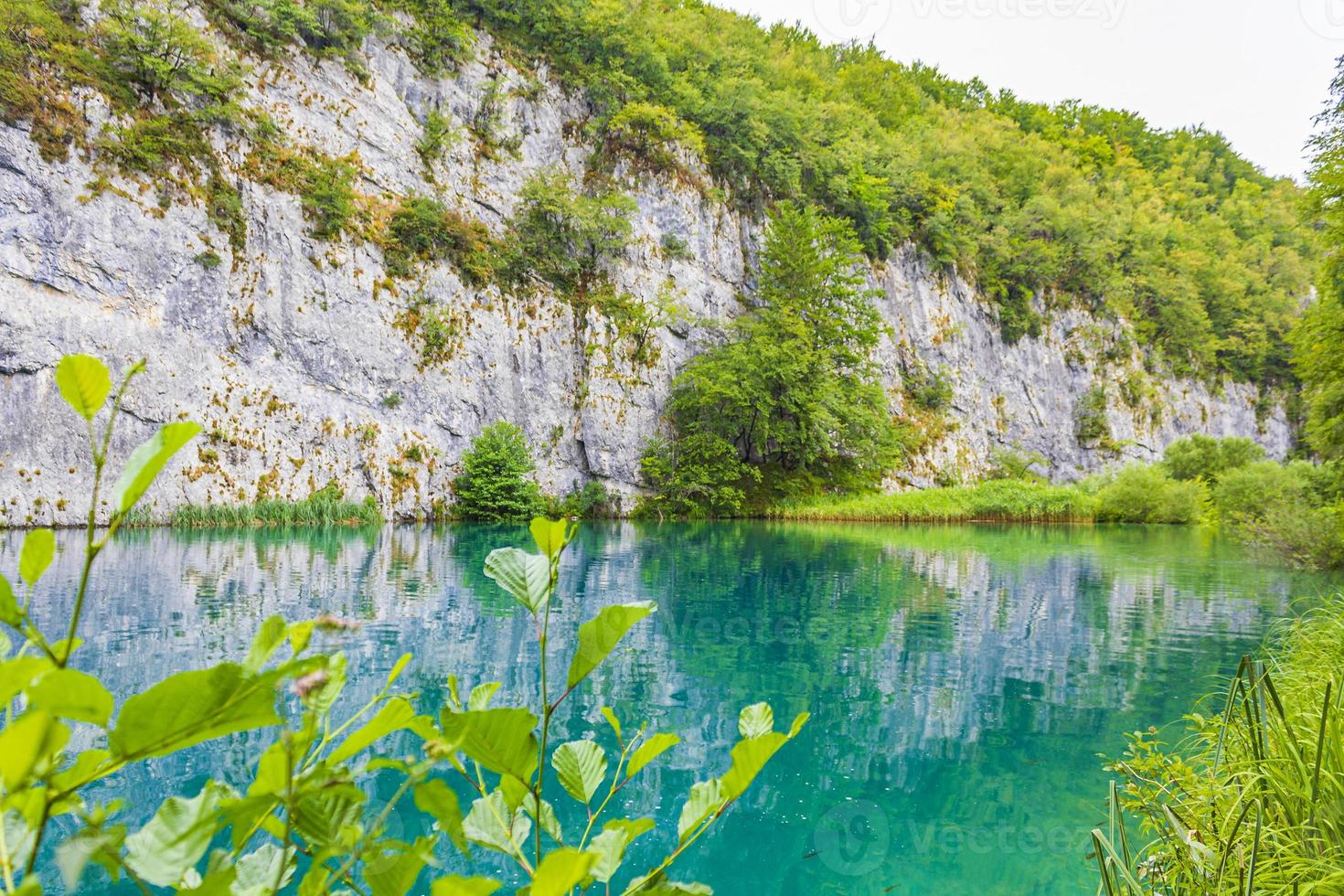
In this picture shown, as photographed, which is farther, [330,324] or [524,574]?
[330,324]

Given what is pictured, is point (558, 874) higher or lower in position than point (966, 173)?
lower

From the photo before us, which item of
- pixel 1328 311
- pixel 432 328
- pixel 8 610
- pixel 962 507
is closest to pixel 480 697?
pixel 8 610

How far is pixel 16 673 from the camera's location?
0.43 meters

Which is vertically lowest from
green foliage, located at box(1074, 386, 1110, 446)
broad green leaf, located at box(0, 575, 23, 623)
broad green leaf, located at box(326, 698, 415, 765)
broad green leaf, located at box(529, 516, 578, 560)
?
broad green leaf, located at box(326, 698, 415, 765)

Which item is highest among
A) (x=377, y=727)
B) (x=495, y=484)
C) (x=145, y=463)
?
(x=145, y=463)

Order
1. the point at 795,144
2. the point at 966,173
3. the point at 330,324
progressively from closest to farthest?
1. the point at 330,324
2. the point at 795,144
3. the point at 966,173

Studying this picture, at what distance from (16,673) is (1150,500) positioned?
30.5m

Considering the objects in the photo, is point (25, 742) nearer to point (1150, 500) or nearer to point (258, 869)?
point (258, 869)

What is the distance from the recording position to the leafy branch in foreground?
432mm

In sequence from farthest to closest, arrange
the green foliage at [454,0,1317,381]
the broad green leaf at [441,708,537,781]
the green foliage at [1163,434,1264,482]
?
the green foliage at [1163,434,1264,482], the green foliage at [454,0,1317,381], the broad green leaf at [441,708,537,781]

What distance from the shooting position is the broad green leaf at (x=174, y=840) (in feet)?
1.62

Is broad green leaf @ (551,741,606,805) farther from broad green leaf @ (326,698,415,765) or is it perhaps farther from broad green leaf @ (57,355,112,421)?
broad green leaf @ (57,355,112,421)

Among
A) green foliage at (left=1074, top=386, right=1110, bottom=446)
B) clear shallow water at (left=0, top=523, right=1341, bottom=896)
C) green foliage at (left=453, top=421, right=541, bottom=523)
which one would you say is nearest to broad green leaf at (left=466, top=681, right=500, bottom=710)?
clear shallow water at (left=0, top=523, right=1341, bottom=896)

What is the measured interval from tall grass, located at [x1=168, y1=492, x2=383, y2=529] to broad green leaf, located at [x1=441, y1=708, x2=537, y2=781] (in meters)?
18.4
